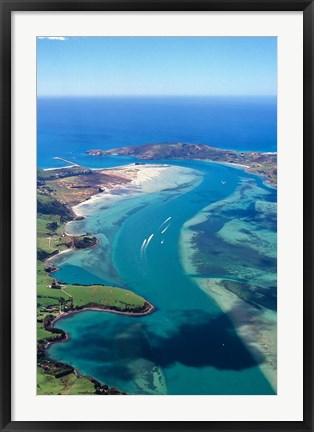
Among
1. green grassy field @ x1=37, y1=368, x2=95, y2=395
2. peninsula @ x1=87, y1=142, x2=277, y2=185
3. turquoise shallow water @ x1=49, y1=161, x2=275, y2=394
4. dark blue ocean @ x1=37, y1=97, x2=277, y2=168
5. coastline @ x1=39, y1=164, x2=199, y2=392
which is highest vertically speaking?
dark blue ocean @ x1=37, y1=97, x2=277, y2=168

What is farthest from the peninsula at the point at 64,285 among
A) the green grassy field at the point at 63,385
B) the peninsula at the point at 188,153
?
the peninsula at the point at 188,153

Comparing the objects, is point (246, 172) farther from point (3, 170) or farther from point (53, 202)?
point (3, 170)

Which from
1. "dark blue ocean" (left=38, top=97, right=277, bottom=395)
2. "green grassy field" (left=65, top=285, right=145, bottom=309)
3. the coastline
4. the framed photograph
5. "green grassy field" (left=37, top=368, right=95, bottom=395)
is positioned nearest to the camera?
the framed photograph

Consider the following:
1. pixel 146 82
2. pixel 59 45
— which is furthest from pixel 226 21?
pixel 59 45

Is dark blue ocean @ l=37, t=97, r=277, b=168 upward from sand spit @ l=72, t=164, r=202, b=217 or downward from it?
upward

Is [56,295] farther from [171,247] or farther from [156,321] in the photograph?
[171,247]

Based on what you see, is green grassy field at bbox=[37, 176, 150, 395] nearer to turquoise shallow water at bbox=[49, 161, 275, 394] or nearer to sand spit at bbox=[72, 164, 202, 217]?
turquoise shallow water at bbox=[49, 161, 275, 394]

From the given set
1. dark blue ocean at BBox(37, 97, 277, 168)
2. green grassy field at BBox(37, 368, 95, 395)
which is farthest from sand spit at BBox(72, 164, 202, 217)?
green grassy field at BBox(37, 368, 95, 395)
